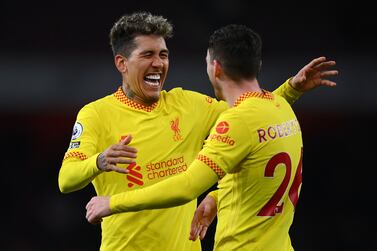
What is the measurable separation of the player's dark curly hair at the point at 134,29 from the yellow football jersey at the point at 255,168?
1104mm

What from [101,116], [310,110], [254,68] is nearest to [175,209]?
[101,116]

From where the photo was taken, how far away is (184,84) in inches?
405

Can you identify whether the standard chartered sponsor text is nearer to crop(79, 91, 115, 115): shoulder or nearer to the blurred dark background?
crop(79, 91, 115, 115): shoulder

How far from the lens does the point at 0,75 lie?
1055cm

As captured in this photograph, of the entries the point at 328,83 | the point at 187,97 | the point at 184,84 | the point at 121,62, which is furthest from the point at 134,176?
the point at 184,84

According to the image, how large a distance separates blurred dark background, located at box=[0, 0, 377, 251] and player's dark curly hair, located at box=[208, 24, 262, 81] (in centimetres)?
613

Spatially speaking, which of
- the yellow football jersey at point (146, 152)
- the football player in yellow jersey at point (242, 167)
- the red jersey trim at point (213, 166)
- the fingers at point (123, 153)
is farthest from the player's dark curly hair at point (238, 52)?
the yellow football jersey at point (146, 152)

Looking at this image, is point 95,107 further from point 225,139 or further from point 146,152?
point 225,139

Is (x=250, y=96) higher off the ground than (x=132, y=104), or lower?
lower

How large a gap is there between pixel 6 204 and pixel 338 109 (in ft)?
15.3

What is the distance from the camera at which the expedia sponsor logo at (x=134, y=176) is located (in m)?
4.82

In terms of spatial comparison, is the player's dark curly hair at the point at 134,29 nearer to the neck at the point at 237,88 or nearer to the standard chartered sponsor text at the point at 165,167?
the standard chartered sponsor text at the point at 165,167

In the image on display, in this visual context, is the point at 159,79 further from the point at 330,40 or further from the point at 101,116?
the point at 330,40

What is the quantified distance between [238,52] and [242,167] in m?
0.60
